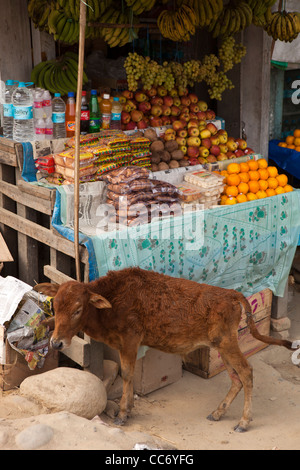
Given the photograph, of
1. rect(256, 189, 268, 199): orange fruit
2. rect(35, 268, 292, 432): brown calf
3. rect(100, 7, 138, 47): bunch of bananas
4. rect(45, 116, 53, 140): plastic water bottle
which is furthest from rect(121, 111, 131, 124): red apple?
rect(35, 268, 292, 432): brown calf

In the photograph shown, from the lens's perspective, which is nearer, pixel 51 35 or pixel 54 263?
pixel 54 263

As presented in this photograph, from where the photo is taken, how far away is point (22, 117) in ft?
18.2

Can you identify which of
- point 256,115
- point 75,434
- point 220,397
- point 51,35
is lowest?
point 220,397

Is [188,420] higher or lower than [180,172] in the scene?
lower

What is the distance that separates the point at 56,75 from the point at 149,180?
1562 millimetres

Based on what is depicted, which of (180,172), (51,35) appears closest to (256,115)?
(180,172)

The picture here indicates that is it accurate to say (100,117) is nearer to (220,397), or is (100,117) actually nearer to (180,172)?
(180,172)

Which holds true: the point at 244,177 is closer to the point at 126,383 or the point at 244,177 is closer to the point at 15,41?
the point at 126,383

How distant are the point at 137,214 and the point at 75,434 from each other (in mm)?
2177

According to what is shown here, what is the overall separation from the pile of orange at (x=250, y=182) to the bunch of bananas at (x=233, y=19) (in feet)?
5.57

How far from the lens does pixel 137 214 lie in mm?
5277

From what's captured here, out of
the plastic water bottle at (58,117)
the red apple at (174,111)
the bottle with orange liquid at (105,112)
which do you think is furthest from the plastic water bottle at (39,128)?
the red apple at (174,111)

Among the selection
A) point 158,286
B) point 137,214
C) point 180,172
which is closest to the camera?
point 158,286

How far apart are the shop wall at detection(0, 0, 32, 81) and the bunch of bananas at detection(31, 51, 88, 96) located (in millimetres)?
192
